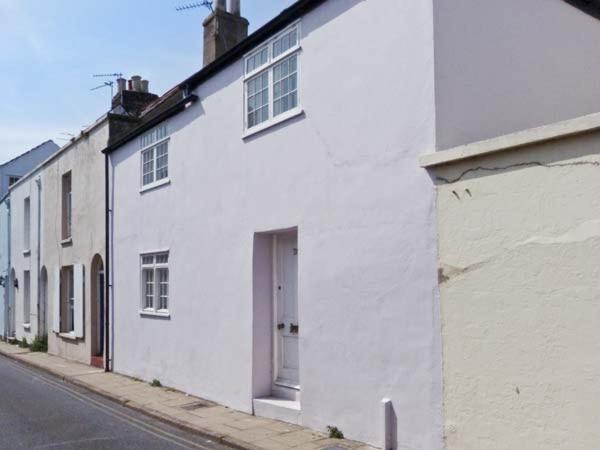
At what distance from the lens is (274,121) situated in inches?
368

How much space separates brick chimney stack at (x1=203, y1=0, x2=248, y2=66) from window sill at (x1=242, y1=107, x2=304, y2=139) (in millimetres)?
5511

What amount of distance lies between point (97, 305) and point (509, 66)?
43.1ft

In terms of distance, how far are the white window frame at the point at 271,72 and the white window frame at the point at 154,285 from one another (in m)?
4.05

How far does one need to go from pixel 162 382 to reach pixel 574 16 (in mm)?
9603

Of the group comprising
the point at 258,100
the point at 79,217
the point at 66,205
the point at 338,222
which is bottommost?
the point at 338,222

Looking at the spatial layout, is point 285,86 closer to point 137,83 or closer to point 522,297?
point 522,297

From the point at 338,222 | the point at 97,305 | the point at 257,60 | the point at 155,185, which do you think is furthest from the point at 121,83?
the point at 338,222

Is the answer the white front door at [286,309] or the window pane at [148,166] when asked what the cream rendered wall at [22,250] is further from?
the white front door at [286,309]

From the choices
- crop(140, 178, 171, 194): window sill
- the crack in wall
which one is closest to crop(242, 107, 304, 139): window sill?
the crack in wall

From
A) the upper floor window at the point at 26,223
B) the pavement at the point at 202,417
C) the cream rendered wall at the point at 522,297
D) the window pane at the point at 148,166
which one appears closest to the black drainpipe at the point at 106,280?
the pavement at the point at 202,417

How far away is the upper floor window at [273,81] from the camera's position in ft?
29.8

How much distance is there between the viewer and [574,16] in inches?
337

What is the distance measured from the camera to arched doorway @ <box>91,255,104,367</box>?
1714 cm

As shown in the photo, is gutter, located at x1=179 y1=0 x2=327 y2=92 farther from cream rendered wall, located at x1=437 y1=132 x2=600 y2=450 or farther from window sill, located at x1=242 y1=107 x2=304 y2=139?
cream rendered wall, located at x1=437 y1=132 x2=600 y2=450
